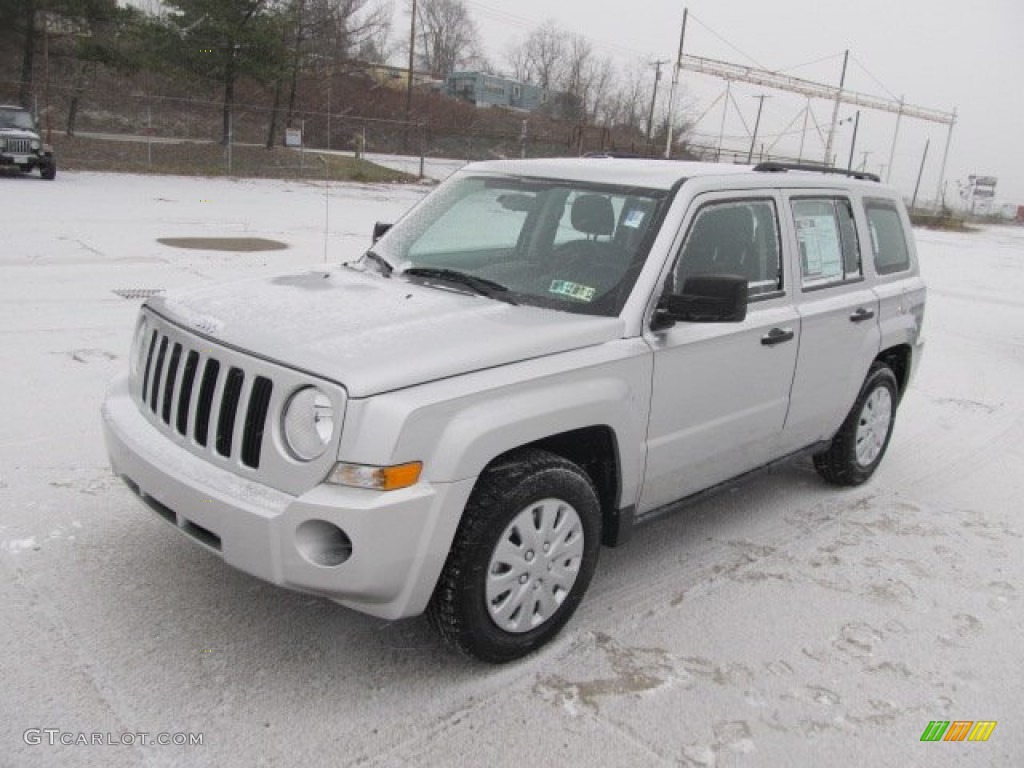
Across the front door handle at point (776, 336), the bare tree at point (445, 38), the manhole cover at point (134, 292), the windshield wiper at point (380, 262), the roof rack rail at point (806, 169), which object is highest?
the bare tree at point (445, 38)

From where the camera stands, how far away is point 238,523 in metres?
2.88

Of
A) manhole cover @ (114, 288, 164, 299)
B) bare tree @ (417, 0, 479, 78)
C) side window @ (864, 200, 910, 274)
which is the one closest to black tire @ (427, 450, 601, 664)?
side window @ (864, 200, 910, 274)

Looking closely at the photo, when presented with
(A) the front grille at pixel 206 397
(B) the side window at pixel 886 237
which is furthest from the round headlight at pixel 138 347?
(B) the side window at pixel 886 237

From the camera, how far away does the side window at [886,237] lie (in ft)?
17.3

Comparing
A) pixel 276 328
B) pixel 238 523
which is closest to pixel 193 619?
pixel 238 523

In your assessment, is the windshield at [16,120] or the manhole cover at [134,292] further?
the windshield at [16,120]

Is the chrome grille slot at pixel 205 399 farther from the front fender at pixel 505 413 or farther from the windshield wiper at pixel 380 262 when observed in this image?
the windshield wiper at pixel 380 262

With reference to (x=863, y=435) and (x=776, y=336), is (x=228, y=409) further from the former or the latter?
(x=863, y=435)

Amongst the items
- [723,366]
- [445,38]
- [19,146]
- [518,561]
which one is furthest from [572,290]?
[445,38]

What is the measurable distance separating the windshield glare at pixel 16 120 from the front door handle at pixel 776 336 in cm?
2140

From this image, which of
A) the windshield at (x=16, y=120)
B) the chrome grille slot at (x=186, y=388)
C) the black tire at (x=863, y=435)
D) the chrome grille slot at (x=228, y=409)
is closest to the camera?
the chrome grille slot at (x=228, y=409)

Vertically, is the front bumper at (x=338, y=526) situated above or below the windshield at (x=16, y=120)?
below

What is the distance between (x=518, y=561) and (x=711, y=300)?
122 centimetres

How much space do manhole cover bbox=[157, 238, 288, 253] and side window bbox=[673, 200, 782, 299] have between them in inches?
368
